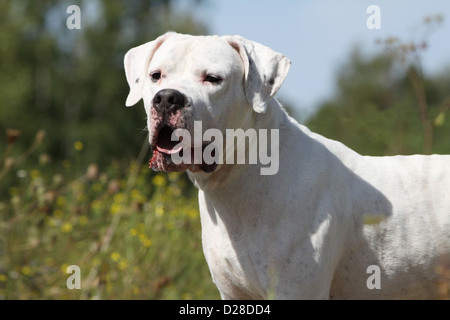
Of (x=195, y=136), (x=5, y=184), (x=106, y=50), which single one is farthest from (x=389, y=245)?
(x=106, y=50)

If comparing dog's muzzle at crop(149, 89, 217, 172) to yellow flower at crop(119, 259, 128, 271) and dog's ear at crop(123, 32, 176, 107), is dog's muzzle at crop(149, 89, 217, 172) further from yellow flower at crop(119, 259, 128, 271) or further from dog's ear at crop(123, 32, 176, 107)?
yellow flower at crop(119, 259, 128, 271)

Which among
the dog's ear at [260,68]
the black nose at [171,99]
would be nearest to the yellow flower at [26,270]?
the black nose at [171,99]

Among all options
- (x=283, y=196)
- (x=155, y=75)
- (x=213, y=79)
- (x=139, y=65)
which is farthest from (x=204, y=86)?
(x=283, y=196)

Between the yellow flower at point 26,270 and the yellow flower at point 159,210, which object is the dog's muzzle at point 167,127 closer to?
the yellow flower at point 159,210

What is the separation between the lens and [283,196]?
3.14 metres

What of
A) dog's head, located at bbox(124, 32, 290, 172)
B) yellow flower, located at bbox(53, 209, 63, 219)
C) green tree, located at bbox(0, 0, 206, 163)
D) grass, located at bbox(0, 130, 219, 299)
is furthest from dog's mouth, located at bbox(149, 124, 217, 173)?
green tree, located at bbox(0, 0, 206, 163)

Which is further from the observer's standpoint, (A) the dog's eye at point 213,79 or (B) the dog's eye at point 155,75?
(B) the dog's eye at point 155,75

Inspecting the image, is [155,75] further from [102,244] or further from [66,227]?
[66,227]

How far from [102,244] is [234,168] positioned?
5.92 ft

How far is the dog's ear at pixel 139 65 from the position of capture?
339 centimetres

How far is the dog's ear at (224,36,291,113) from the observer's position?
10.3ft

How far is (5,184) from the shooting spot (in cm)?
1680

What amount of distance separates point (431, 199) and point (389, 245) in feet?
1.15

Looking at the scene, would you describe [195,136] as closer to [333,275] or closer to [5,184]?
[333,275]
